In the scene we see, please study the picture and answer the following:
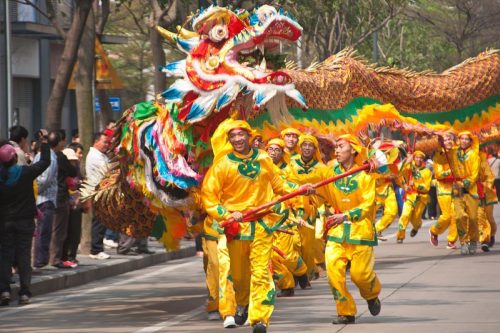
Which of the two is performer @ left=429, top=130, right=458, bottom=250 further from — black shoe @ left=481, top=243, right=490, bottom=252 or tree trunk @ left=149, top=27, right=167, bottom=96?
tree trunk @ left=149, top=27, right=167, bottom=96

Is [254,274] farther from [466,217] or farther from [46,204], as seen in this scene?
[466,217]

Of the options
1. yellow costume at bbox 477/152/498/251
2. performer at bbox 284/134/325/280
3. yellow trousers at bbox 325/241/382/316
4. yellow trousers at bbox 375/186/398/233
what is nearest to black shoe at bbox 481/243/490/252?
yellow costume at bbox 477/152/498/251

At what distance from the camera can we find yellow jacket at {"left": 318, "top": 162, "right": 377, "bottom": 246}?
40.5 feet

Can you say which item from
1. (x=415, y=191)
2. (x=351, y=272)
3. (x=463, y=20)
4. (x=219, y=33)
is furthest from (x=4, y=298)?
(x=463, y=20)

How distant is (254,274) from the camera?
11547 mm

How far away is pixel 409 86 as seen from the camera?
2125 cm

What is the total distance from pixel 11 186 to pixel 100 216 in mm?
987

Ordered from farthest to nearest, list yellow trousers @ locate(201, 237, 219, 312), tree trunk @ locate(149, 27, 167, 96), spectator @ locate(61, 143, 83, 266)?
tree trunk @ locate(149, 27, 167, 96) → spectator @ locate(61, 143, 83, 266) → yellow trousers @ locate(201, 237, 219, 312)

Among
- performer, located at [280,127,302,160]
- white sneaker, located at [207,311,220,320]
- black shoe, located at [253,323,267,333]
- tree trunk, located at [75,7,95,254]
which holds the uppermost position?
tree trunk, located at [75,7,95,254]

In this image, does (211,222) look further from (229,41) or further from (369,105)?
(369,105)

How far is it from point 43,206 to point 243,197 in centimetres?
582

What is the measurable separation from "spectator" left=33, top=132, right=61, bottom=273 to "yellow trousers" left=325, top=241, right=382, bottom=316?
18.4 feet

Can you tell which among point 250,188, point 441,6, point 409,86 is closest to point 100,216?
point 250,188

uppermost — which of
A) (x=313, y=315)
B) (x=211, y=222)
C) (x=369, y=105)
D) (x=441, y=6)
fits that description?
(x=441, y=6)
